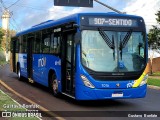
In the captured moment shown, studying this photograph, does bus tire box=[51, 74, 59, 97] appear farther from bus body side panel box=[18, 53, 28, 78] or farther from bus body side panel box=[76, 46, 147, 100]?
bus body side panel box=[18, 53, 28, 78]

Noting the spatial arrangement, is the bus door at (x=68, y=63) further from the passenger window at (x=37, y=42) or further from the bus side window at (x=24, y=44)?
the bus side window at (x=24, y=44)

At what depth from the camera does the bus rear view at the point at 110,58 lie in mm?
13719

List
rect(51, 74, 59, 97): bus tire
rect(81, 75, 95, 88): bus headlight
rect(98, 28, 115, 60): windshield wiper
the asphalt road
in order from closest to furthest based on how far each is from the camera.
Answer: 1. the asphalt road
2. rect(81, 75, 95, 88): bus headlight
3. rect(98, 28, 115, 60): windshield wiper
4. rect(51, 74, 59, 97): bus tire

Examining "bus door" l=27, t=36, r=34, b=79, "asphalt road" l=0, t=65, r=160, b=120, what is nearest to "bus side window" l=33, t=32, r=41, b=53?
"bus door" l=27, t=36, r=34, b=79

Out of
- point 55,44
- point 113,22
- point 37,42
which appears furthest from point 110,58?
point 37,42

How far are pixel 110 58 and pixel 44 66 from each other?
17.3 ft

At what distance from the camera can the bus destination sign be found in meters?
14.2

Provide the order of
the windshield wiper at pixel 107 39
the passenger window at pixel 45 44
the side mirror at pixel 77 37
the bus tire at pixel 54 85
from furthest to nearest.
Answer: the passenger window at pixel 45 44, the bus tire at pixel 54 85, the windshield wiper at pixel 107 39, the side mirror at pixel 77 37

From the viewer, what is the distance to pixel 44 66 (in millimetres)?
18562

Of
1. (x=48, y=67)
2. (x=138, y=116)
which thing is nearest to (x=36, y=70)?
(x=48, y=67)

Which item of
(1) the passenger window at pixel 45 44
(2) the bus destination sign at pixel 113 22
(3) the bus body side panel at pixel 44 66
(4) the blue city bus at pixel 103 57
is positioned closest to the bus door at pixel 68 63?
(4) the blue city bus at pixel 103 57

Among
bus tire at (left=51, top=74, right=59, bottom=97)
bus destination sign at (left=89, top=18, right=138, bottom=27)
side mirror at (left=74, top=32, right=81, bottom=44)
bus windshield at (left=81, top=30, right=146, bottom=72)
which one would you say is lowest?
bus tire at (left=51, top=74, right=59, bottom=97)

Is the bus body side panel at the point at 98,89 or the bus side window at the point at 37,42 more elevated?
the bus side window at the point at 37,42

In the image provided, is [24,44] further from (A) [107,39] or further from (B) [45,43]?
(A) [107,39]
